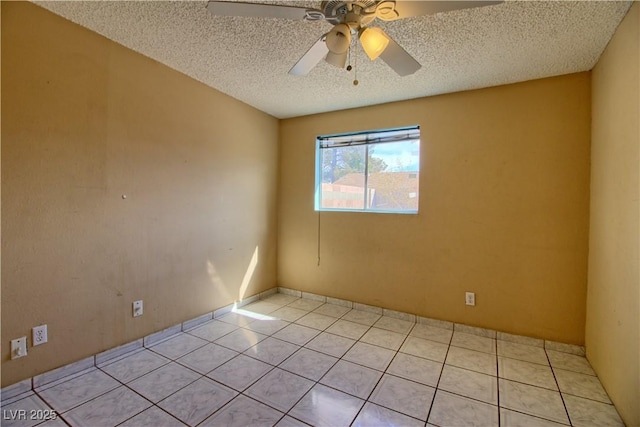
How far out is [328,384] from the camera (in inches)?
74.9

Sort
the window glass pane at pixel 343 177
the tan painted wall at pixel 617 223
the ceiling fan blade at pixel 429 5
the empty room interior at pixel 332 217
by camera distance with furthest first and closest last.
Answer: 1. the window glass pane at pixel 343 177
2. the empty room interior at pixel 332 217
3. the tan painted wall at pixel 617 223
4. the ceiling fan blade at pixel 429 5

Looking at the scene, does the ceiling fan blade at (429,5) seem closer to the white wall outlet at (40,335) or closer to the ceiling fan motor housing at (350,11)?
the ceiling fan motor housing at (350,11)

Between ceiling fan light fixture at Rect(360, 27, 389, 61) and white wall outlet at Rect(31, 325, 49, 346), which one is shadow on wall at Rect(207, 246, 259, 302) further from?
ceiling fan light fixture at Rect(360, 27, 389, 61)

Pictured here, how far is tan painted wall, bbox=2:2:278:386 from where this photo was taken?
1700mm

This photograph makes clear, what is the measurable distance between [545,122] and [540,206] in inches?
28.2

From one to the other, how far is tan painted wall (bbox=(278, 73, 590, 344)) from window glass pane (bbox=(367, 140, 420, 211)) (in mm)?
122

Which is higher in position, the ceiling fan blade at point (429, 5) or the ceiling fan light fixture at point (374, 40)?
the ceiling fan blade at point (429, 5)

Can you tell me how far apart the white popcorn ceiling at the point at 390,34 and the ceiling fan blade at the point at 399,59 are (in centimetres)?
31

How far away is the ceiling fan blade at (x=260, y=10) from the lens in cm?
128

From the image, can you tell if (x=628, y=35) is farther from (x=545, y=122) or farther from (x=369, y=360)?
(x=369, y=360)

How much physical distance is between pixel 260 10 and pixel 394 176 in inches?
86.2

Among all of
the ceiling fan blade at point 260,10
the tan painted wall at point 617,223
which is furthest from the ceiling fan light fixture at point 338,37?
the tan painted wall at point 617,223

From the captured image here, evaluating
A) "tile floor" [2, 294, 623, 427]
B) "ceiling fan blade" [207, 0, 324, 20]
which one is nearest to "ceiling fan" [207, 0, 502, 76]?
"ceiling fan blade" [207, 0, 324, 20]

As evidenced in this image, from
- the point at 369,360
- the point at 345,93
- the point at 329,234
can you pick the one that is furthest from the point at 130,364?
the point at 345,93
